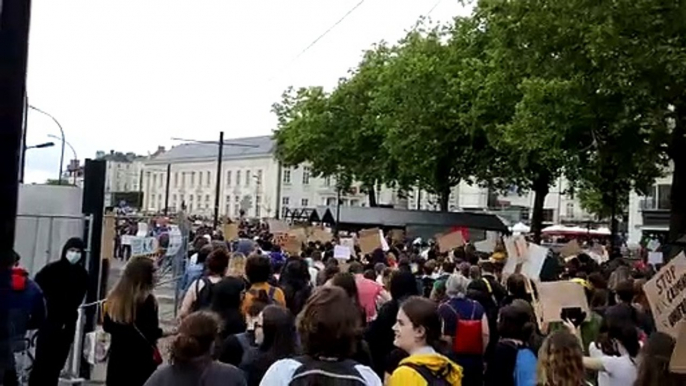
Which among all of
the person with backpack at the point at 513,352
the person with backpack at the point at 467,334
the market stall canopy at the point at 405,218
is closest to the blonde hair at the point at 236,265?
the person with backpack at the point at 467,334

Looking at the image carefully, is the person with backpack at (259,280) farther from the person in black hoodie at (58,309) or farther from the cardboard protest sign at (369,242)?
the cardboard protest sign at (369,242)

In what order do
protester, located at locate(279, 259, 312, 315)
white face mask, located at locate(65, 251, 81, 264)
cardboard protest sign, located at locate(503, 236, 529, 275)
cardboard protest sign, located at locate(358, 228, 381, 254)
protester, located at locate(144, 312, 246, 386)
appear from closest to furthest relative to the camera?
protester, located at locate(144, 312, 246, 386) → protester, located at locate(279, 259, 312, 315) → white face mask, located at locate(65, 251, 81, 264) → cardboard protest sign, located at locate(503, 236, 529, 275) → cardboard protest sign, located at locate(358, 228, 381, 254)

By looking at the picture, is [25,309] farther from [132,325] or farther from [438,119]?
[438,119]

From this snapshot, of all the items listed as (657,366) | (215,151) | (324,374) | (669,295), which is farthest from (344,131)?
(215,151)

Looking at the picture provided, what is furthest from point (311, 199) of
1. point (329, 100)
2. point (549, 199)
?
point (329, 100)

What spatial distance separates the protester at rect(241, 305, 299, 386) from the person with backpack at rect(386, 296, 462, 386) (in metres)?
0.87

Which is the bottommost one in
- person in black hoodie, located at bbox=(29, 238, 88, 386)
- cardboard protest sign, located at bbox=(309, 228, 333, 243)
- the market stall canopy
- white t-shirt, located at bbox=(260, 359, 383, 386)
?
person in black hoodie, located at bbox=(29, 238, 88, 386)

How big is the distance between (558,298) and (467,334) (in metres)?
0.95

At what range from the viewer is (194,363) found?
4562mm

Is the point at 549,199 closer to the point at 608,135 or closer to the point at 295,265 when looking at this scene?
the point at 608,135

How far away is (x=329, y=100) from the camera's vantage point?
191 ft

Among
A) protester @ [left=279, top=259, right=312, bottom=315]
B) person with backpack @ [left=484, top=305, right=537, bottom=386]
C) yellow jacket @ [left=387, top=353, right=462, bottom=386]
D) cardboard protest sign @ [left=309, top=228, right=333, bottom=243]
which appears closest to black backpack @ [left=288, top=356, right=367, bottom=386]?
yellow jacket @ [left=387, top=353, right=462, bottom=386]

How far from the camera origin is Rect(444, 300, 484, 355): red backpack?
283 inches

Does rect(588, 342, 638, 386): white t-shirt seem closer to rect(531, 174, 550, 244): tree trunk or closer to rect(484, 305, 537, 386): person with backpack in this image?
rect(484, 305, 537, 386): person with backpack
